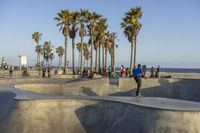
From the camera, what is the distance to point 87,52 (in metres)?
102

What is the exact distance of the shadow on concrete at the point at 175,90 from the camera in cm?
2377

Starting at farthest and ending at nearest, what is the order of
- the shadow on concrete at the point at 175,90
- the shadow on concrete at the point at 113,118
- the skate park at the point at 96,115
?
the shadow on concrete at the point at 175,90 → the shadow on concrete at the point at 113,118 → the skate park at the point at 96,115

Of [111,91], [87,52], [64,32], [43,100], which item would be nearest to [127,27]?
[64,32]

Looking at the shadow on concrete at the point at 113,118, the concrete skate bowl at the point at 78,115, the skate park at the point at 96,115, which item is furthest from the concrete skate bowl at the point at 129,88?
the shadow on concrete at the point at 113,118

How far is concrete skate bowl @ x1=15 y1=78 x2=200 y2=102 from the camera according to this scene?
2392cm

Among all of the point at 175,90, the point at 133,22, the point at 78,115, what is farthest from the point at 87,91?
the point at 133,22

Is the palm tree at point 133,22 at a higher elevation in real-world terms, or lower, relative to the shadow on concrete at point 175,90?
higher

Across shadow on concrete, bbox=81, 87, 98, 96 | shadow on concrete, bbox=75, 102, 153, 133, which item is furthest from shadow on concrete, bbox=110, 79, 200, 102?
shadow on concrete, bbox=75, 102, 153, 133

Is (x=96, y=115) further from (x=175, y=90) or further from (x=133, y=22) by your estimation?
(x=133, y=22)

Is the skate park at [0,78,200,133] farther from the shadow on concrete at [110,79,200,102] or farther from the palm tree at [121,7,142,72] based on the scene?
the palm tree at [121,7,142,72]

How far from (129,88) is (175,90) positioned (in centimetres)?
342

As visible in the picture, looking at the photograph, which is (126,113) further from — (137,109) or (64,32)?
(64,32)

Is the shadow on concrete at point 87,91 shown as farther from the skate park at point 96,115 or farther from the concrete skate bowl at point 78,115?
the concrete skate bowl at point 78,115

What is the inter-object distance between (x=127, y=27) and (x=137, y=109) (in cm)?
3715
